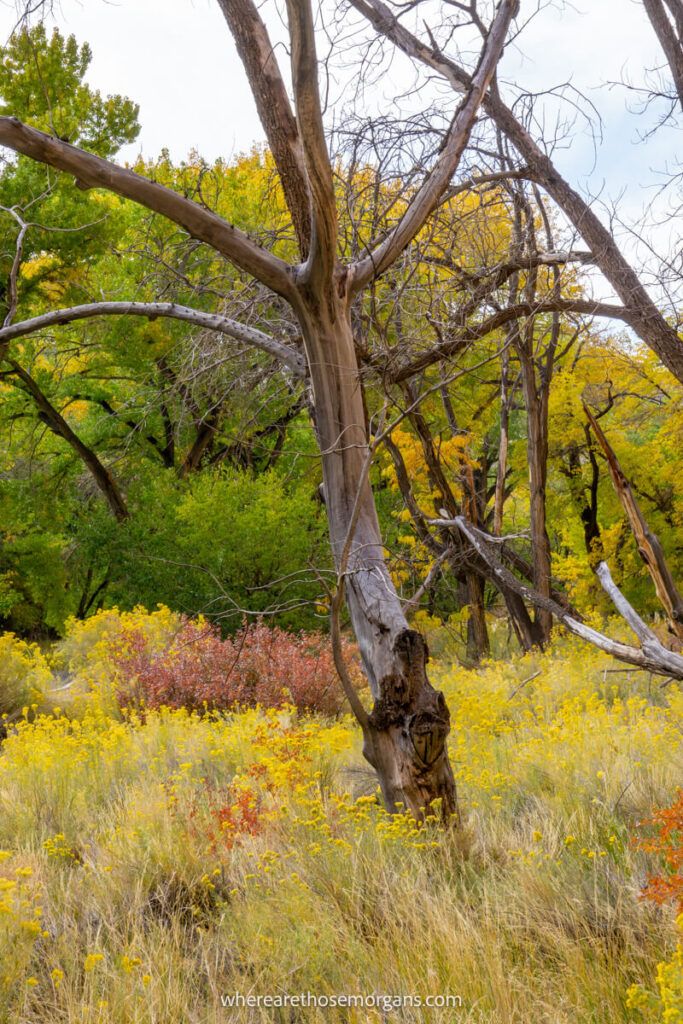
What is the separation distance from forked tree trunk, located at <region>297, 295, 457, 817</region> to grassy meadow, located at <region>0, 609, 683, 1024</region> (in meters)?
0.26

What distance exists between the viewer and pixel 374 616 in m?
4.27

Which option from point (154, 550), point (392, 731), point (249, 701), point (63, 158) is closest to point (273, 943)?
point (392, 731)

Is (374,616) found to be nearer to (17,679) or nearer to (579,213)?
(579,213)

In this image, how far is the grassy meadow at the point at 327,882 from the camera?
2773mm

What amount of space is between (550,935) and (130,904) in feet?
6.63

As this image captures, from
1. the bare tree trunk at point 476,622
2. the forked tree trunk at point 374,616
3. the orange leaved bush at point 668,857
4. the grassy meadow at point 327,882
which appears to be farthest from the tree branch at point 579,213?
the bare tree trunk at point 476,622

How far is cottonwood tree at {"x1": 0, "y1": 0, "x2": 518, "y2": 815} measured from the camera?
3992mm

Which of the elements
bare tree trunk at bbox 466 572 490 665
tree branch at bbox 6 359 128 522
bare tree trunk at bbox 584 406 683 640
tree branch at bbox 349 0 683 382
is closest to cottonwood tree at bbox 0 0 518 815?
bare tree trunk at bbox 584 406 683 640

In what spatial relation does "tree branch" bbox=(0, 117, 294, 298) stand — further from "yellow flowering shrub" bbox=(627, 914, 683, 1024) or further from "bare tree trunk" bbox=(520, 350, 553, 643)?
"bare tree trunk" bbox=(520, 350, 553, 643)

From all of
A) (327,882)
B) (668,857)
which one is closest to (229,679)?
(327,882)

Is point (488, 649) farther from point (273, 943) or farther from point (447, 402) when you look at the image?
point (273, 943)

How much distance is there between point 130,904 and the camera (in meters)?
3.83

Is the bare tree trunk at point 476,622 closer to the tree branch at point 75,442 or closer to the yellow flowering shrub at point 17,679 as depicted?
the yellow flowering shrub at point 17,679

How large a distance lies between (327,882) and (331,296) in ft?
9.91
